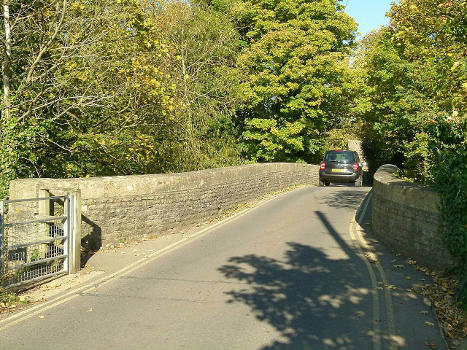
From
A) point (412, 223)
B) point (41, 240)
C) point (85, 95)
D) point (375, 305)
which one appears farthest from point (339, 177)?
point (41, 240)

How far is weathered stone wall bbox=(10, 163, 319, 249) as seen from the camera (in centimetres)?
935

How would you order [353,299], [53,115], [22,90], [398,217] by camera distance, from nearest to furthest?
[353,299] < [398,217] < [22,90] < [53,115]

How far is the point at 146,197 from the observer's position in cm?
1077

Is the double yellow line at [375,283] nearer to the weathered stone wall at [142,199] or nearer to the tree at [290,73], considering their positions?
the weathered stone wall at [142,199]

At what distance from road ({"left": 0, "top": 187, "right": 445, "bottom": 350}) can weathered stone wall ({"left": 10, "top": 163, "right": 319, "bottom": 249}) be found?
140cm

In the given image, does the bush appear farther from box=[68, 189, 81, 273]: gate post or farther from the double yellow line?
box=[68, 189, 81, 273]: gate post

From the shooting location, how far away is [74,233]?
805 cm

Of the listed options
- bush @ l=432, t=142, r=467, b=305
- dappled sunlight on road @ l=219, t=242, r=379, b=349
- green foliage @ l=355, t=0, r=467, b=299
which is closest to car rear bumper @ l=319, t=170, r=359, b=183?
green foliage @ l=355, t=0, r=467, b=299

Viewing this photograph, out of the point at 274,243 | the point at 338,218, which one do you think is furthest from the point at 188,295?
the point at 338,218

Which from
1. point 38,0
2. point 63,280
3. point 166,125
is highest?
point 38,0

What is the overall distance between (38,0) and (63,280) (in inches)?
330

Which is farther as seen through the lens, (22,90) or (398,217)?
(22,90)

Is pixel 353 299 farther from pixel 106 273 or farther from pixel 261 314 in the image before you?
pixel 106 273

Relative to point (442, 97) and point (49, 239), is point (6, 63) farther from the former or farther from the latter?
point (442, 97)
